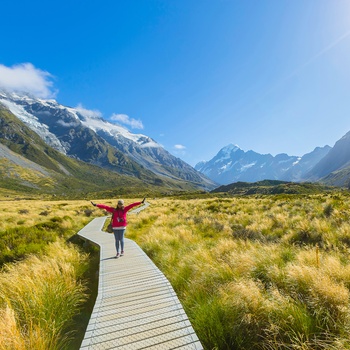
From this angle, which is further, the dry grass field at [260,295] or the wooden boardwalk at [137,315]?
the wooden boardwalk at [137,315]

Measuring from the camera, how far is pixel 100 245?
40.2 ft

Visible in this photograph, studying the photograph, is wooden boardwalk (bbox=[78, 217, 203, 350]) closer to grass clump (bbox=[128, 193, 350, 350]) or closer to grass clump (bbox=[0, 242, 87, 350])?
grass clump (bbox=[128, 193, 350, 350])

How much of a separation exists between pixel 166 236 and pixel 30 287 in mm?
6988

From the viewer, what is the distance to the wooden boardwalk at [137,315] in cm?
428

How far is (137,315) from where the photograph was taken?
5.25 metres

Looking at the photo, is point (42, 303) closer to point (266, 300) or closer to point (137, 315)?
point (137, 315)

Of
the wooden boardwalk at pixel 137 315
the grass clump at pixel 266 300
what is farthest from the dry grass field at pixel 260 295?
the wooden boardwalk at pixel 137 315

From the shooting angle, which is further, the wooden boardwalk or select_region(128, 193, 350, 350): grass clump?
the wooden boardwalk

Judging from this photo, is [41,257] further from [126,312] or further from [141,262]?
[126,312]

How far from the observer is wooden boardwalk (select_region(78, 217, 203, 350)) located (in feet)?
14.0

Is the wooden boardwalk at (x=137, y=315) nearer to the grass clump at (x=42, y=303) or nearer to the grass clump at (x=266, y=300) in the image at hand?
the grass clump at (x=266, y=300)

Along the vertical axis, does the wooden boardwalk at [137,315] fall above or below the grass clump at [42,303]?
below

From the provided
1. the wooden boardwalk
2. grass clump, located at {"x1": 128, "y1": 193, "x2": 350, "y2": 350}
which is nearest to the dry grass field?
grass clump, located at {"x1": 128, "y1": 193, "x2": 350, "y2": 350}

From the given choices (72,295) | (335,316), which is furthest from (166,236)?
(335,316)
